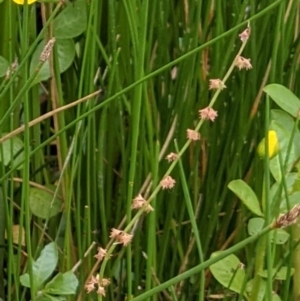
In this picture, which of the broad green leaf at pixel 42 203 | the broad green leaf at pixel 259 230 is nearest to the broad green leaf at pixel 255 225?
the broad green leaf at pixel 259 230

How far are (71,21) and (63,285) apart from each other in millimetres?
257

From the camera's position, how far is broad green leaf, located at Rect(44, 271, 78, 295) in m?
0.53

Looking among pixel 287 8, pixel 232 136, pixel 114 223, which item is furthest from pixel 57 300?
pixel 287 8

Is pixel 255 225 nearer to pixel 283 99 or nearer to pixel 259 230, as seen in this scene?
pixel 259 230

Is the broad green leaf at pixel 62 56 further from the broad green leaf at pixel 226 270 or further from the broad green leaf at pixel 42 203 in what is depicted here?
the broad green leaf at pixel 226 270

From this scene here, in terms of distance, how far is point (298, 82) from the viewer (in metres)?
0.68

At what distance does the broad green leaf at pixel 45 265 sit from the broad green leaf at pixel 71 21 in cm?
21

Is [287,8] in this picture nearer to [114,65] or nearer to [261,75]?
[261,75]

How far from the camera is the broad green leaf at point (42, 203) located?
0.67 m

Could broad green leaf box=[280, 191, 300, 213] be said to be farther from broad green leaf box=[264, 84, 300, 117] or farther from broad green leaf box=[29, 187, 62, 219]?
broad green leaf box=[29, 187, 62, 219]

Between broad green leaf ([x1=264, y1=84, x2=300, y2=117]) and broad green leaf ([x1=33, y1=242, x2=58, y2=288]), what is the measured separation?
0.24m

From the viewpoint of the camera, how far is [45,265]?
55 centimetres

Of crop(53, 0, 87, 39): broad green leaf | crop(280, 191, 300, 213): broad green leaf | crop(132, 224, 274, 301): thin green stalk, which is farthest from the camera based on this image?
crop(53, 0, 87, 39): broad green leaf

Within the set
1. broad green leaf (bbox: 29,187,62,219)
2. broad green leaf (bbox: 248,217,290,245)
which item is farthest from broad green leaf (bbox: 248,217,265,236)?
broad green leaf (bbox: 29,187,62,219)
